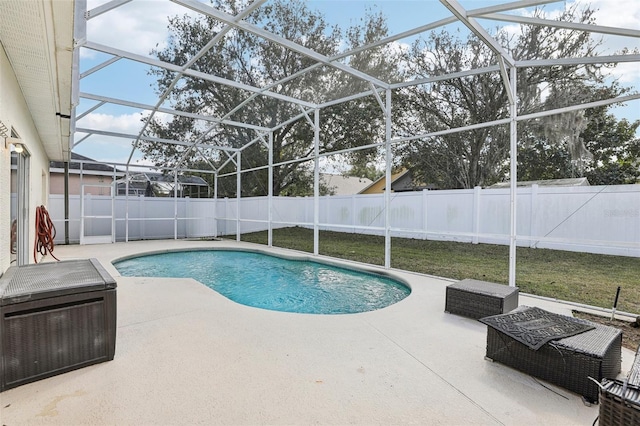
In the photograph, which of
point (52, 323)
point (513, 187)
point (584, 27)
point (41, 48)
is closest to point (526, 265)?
point (513, 187)

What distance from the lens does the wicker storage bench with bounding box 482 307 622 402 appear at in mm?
2109

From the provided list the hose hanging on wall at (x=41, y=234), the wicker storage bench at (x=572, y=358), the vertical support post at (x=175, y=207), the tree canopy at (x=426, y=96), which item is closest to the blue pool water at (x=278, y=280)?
the hose hanging on wall at (x=41, y=234)

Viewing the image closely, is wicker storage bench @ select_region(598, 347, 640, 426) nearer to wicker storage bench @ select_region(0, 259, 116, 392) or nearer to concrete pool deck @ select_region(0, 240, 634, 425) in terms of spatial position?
concrete pool deck @ select_region(0, 240, 634, 425)

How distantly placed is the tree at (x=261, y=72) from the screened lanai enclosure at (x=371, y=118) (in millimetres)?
50

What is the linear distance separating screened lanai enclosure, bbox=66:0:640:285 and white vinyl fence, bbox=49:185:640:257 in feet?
0.13

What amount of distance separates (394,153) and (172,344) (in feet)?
37.7

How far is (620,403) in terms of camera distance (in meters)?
1.51

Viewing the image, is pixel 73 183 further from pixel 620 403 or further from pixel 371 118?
pixel 620 403

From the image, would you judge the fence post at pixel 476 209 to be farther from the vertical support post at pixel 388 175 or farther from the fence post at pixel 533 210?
the vertical support post at pixel 388 175

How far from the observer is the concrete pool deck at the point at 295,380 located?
1.92m

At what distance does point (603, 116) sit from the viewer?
441 inches

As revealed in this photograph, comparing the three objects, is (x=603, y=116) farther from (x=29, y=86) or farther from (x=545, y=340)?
(x=29, y=86)

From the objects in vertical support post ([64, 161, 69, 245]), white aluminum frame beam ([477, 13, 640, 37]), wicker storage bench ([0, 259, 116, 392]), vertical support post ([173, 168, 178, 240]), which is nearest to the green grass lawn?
white aluminum frame beam ([477, 13, 640, 37])

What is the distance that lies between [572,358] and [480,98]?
11.1 m
